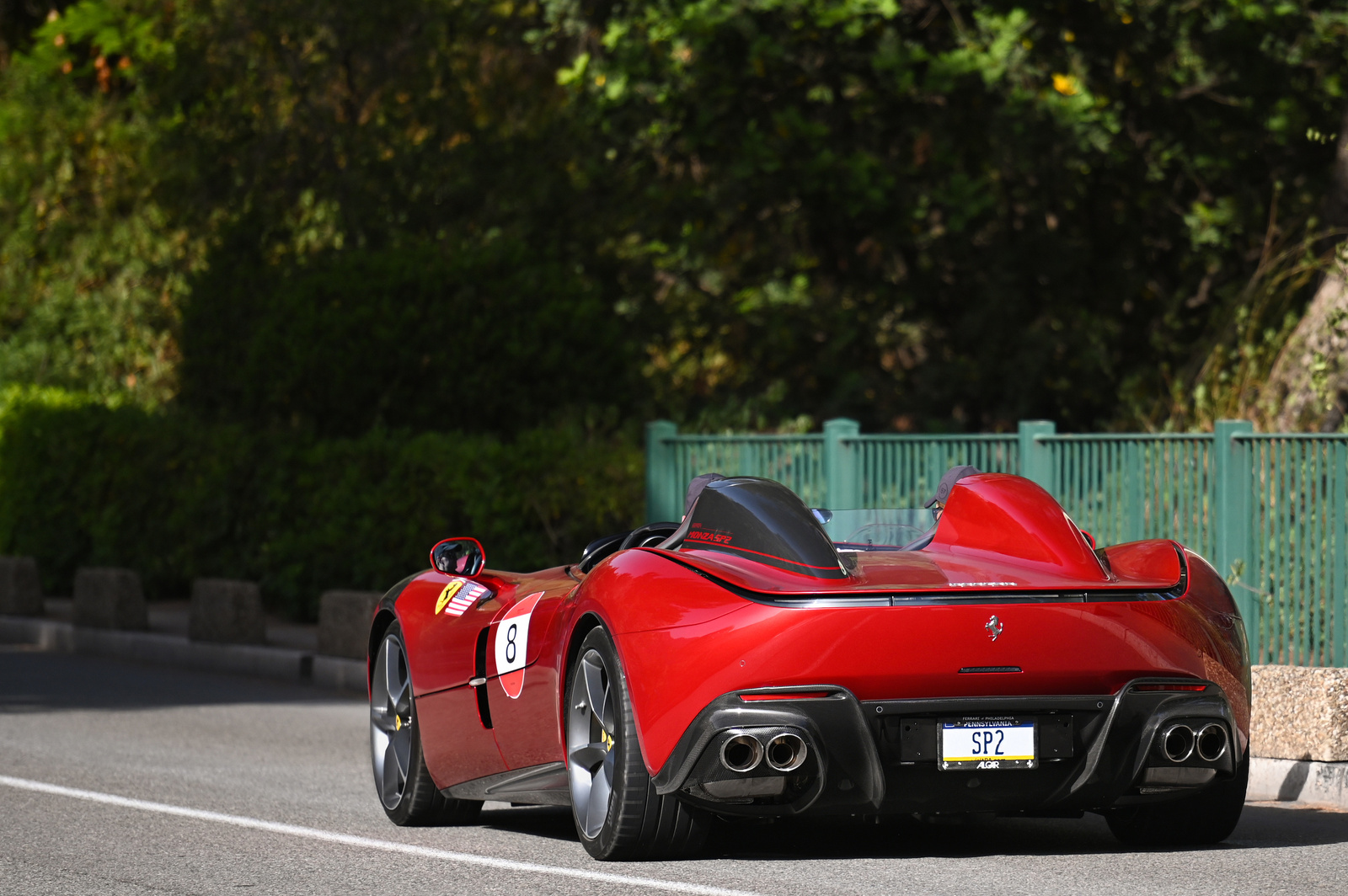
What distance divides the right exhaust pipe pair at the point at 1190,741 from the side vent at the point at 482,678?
2299mm

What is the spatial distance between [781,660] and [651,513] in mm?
9375

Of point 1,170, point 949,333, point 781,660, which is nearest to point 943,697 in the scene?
point 781,660

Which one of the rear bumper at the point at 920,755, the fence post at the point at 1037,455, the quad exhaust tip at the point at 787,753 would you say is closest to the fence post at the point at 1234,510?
the fence post at the point at 1037,455

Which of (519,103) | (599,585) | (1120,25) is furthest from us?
(519,103)

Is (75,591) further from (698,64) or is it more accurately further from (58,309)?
(58,309)

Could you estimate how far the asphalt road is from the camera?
575 cm

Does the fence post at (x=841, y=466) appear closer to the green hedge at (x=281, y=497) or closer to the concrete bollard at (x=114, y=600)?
the green hedge at (x=281, y=497)

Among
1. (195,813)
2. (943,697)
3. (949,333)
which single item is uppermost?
(949,333)

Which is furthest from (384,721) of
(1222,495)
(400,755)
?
(1222,495)

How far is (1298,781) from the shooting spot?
7.95m

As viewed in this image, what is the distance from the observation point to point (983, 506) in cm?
619

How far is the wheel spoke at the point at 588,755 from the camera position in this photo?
6.01 meters

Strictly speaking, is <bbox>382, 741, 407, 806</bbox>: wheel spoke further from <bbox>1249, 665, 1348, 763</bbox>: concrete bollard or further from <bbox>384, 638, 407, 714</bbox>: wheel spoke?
<bbox>1249, 665, 1348, 763</bbox>: concrete bollard

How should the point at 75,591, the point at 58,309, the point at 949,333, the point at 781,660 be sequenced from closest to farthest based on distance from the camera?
1. the point at 781,660
2. the point at 75,591
3. the point at 949,333
4. the point at 58,309
